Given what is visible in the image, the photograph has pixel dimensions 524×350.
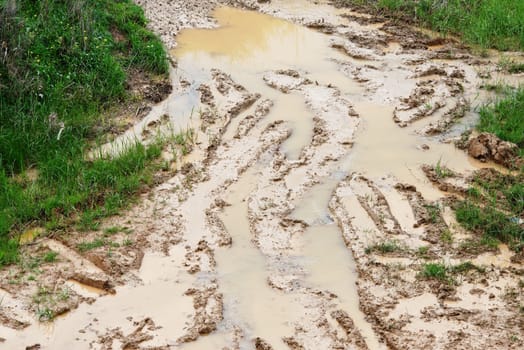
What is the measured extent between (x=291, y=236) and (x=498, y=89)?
175 inches

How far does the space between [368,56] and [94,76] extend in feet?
13.9

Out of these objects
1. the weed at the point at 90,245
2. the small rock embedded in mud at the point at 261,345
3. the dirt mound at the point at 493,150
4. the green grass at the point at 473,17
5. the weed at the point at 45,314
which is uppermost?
the green grass at the point at 473,17

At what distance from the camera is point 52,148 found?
7.18 metres

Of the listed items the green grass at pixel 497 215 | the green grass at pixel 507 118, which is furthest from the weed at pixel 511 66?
the green grass at pixel 497 215

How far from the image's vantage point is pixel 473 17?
1108cm

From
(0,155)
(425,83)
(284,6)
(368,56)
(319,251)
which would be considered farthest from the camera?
(284,6)

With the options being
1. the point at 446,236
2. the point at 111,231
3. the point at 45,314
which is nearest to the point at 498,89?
the point at 446,236

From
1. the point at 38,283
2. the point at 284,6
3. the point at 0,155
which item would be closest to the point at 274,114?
the point at 0,155

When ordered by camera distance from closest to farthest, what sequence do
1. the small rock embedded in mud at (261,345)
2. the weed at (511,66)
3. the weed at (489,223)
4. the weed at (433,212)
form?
the small rock embedded in mud at (261,345)
the weed at (489,223)
the weed at (433,212)
the weed at (511,66)

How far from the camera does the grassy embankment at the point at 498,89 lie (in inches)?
234

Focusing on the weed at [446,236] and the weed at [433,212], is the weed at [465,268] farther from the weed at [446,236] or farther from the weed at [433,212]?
the weed at [433,212]

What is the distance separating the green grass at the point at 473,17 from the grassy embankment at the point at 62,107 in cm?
459

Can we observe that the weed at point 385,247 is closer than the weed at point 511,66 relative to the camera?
Yes

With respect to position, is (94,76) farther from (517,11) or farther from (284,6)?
(517,11)
